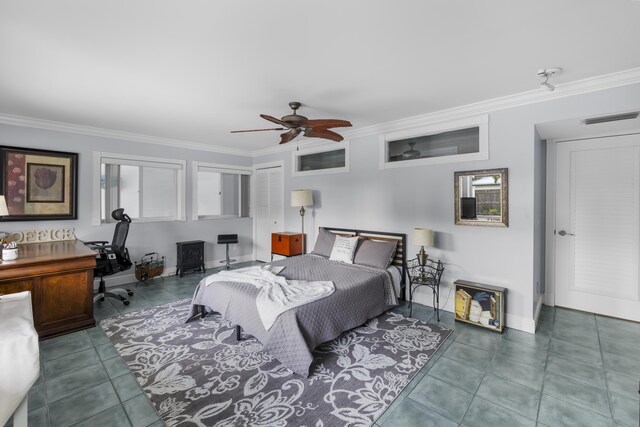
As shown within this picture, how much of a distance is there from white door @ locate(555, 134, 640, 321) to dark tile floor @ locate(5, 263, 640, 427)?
43 cm

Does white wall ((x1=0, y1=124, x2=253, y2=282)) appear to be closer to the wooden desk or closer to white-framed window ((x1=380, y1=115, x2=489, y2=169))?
the wooden desk

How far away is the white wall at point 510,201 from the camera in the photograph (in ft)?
10.2

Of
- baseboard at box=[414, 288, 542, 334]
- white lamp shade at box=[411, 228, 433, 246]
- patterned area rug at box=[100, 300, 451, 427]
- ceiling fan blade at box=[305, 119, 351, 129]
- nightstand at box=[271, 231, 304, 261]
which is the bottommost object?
patterned area rug at box=[100, 300, 451, 427]

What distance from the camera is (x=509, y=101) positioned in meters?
3.21

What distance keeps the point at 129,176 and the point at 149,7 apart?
4045mm

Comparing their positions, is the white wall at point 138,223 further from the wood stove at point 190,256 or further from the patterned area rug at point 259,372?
the patterned area rug at point 259,372

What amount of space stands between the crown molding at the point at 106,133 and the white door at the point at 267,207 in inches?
35.2

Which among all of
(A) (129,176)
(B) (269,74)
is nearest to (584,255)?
(B) (269,74)

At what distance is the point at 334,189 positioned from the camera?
5035mm

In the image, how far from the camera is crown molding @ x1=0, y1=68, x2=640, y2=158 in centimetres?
270

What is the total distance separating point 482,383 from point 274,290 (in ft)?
6.27

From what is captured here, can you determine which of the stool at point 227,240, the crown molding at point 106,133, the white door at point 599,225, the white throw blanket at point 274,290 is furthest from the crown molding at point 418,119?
the white throw blanket at point 274,290

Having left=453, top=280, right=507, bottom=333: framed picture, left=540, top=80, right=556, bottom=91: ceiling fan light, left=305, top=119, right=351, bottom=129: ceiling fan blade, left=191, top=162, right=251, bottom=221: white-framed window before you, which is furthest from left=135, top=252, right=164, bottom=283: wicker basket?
left=540, top=80, right=556, bottom=91: ceiling fan light

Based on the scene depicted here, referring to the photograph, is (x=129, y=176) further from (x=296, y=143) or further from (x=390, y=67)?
(x=390, y=67)
